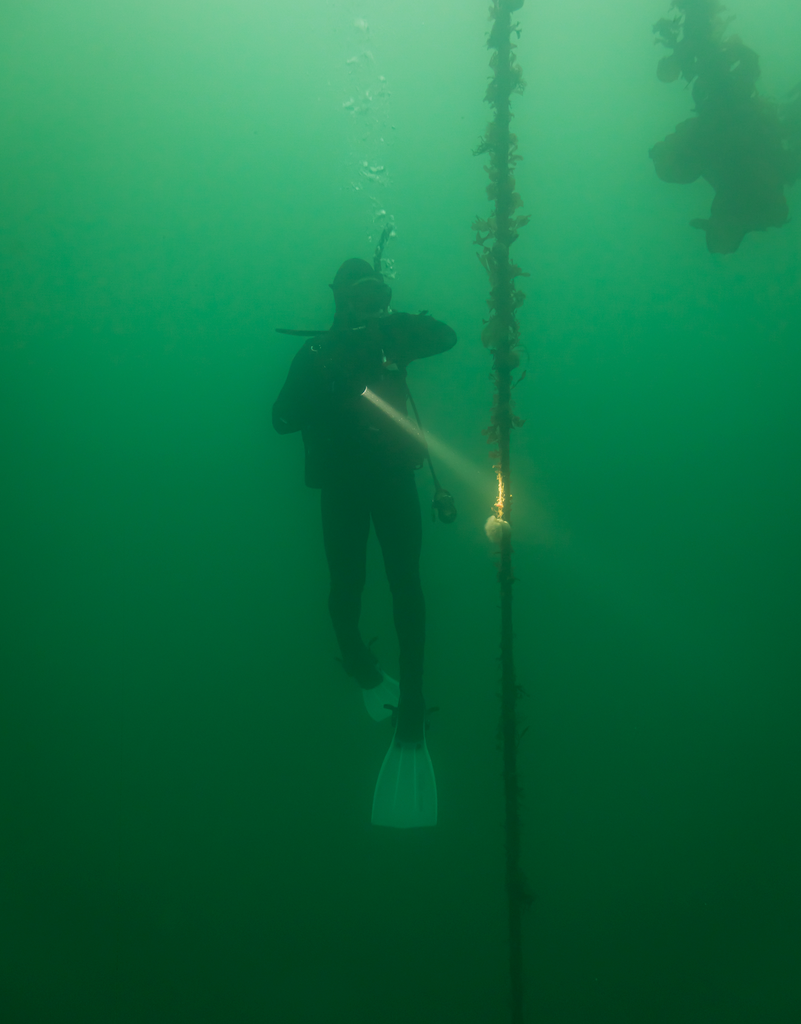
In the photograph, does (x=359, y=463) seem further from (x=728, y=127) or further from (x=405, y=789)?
(x=728, y=127)

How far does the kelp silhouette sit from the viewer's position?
62.6 inches

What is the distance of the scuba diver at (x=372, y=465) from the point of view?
1414 mm

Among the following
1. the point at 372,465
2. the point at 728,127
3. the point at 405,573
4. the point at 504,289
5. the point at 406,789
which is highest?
the point at 728,127

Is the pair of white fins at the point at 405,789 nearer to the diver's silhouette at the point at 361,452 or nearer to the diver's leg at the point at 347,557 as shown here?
the diver's silhouette at the point at 361,452

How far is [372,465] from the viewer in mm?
→ 1489

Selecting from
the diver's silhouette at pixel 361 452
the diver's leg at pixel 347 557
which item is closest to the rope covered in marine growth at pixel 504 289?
the diver's silhouette at pixel 361 452

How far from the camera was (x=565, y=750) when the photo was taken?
170 centimetres

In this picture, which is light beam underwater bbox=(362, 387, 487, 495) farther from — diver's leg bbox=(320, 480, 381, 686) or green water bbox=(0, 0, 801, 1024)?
diver's leg bbox=(320, 480, 381, 686)

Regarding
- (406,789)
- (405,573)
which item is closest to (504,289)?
(405,573)

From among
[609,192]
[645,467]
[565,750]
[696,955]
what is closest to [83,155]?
[609,192]

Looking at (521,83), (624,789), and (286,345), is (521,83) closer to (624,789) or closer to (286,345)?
(286,345)

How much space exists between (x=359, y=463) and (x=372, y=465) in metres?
0.04

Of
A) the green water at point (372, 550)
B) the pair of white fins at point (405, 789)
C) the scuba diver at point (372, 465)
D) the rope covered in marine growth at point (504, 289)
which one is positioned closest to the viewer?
the rope covered in marine growth at point (504, 289)

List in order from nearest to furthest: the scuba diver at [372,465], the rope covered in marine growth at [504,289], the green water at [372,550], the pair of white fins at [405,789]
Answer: the rope covered in marine growth at [504,289] < the scuba diver at [372,465] < the pair of white fins at [405,789] < the green water at [372,550]
